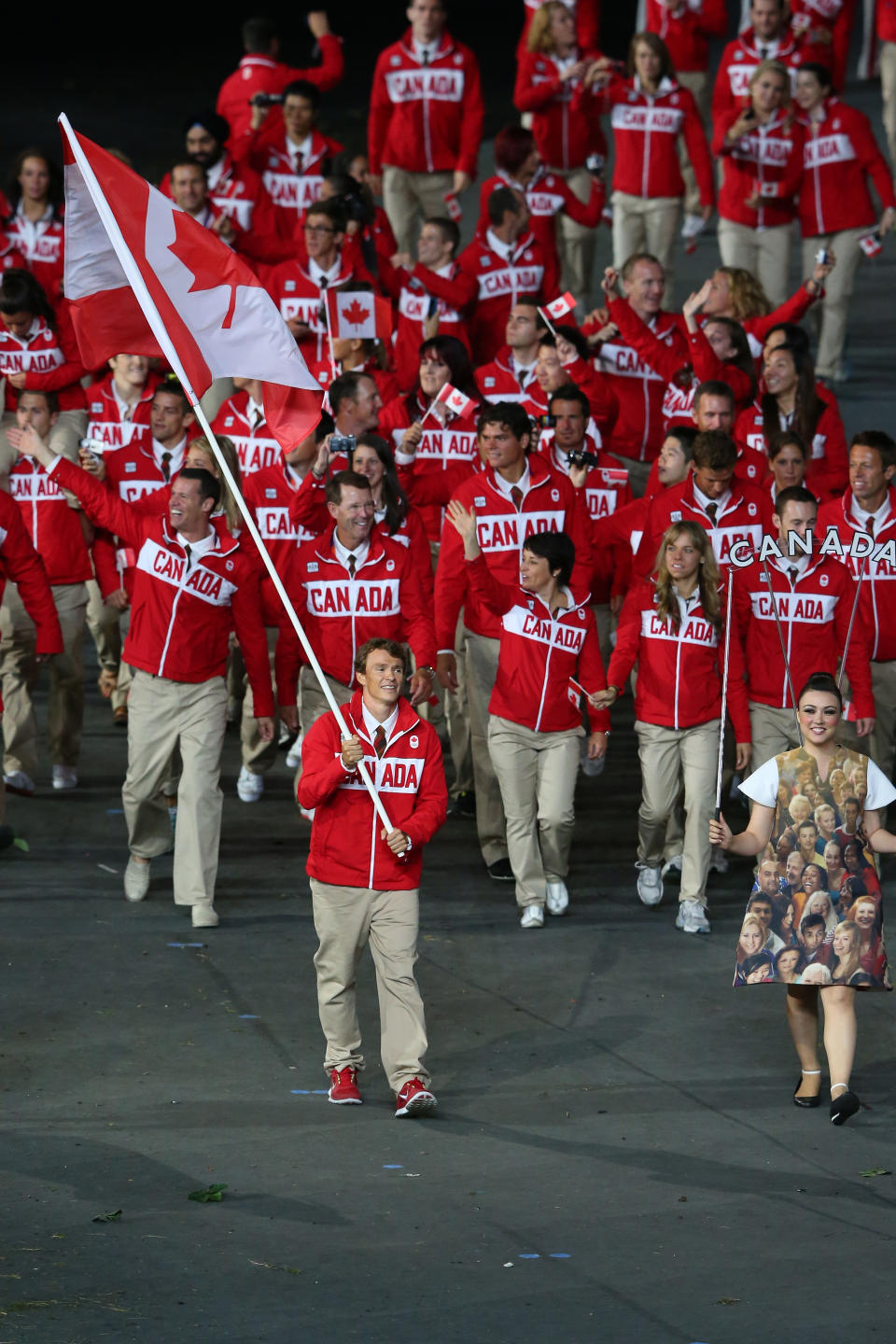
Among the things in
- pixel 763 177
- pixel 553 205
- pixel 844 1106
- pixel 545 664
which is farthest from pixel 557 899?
pixel 763 177

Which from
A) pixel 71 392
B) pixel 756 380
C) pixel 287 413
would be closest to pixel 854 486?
pixel 756 380

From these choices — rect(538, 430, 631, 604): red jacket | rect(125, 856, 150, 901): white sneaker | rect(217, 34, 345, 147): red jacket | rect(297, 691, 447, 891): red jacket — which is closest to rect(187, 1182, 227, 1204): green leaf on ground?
rect(297, 691, 447, 891): red jacket

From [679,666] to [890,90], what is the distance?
11.5m

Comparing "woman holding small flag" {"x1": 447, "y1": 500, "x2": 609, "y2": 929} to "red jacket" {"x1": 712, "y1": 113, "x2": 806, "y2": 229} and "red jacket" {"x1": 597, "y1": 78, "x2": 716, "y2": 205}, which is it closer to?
"red jacket" {"x1": 712, "y1": 113, "x2": 806, "y2": 229}

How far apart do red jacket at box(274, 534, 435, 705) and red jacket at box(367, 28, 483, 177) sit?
738cm

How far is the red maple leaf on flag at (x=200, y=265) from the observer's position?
933cm

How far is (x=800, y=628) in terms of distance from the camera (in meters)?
11.0

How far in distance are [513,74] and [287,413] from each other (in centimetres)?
1770

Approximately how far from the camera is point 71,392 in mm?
14266

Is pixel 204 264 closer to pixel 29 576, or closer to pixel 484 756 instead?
pixel 29 576

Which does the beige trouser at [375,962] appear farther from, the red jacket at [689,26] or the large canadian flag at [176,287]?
the red jacket at [689,26]

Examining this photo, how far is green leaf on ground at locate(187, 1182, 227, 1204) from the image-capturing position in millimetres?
7586

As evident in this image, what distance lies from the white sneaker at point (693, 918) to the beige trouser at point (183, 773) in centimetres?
230

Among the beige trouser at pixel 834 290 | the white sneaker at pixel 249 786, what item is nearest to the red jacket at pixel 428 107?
the beige trouser at pixel 834 290
